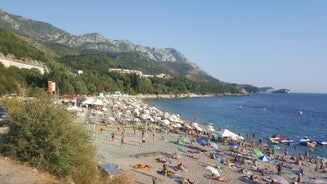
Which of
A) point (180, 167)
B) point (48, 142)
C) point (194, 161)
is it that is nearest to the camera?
point (48, 142)

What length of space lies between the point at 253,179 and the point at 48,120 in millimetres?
14600

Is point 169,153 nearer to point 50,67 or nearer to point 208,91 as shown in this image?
point 50,67

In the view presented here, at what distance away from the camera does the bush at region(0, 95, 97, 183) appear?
11076mm

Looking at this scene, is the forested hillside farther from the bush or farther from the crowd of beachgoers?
the crowd of beachgoers

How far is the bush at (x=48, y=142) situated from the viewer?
1108 centimetres

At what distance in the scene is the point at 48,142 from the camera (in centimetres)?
1109

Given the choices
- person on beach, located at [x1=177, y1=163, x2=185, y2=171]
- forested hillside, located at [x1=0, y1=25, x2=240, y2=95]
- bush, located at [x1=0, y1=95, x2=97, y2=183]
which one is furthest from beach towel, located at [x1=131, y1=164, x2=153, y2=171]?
forested hillside, located at [x1=0, y1=25, x2=240, y2=95]

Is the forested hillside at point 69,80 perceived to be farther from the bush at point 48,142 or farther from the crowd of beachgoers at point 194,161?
the crowd of beachgoers at point 194,161

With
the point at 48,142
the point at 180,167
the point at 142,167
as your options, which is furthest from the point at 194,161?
the point at 48,142

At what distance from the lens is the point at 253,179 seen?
65.3 ft

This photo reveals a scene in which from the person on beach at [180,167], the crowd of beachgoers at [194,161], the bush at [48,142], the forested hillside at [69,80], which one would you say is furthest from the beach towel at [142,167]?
the forested hillside at [69,80]

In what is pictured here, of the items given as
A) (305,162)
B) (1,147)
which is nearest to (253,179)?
(305,162)

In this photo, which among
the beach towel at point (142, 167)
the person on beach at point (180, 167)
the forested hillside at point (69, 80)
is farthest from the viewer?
the forested hillside at point (69, 80)

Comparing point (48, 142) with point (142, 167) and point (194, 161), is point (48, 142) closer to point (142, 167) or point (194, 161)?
point (142, 167)
